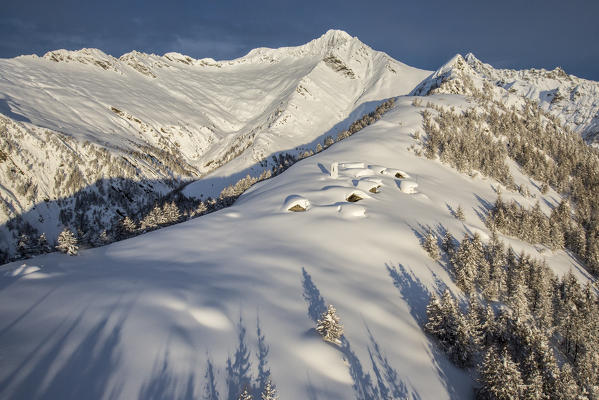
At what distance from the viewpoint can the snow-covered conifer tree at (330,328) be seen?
52.1 feet

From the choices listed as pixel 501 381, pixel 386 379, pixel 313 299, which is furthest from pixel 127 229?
pixel 501 381

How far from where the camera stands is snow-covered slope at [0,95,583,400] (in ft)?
40.3

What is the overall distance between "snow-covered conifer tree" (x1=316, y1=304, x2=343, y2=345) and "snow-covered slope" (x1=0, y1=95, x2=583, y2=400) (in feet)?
1.43

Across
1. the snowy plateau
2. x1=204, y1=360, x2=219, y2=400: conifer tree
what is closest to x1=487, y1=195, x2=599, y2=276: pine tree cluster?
the snowy plateau

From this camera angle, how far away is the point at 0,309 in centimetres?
1514

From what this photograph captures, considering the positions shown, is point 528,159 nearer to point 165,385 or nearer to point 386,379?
point 386,379

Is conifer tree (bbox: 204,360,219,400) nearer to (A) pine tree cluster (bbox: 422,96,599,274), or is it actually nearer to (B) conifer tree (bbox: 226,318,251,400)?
(B) conifer tree (bbox: 226,318,251,400)

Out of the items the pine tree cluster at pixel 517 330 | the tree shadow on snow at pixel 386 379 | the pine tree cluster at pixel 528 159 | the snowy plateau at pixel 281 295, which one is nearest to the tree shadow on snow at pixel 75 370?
the snowy plateau at pixel 281 295

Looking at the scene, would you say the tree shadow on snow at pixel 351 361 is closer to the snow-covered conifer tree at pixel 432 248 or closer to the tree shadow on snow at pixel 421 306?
the tree shadow on snow at pixel 421 306

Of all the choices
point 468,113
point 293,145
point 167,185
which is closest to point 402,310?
point 468,113

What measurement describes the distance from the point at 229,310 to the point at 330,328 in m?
6.15

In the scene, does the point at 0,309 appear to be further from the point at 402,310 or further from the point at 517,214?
the point at 517,214

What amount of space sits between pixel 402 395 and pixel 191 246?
21.3 m

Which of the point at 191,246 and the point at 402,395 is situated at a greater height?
the point at 191,246
